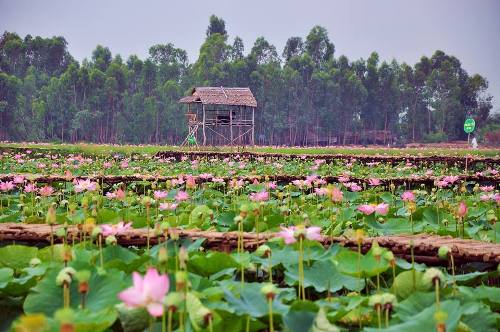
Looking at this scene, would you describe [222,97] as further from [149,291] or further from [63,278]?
[149,291]

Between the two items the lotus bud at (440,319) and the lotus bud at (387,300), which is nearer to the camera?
the lotus bud at (440,319)

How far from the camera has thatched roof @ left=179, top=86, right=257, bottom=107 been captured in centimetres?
2382

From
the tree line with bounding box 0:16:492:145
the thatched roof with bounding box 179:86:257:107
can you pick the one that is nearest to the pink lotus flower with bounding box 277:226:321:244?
the thatched roof with bounding box 179:86:257:107

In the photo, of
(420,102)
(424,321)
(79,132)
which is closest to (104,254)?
(424,321)

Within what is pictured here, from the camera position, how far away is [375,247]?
1255 millimetres

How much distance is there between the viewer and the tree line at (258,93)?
140 ft

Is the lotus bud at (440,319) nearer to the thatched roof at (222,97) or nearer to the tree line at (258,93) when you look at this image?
the thatched roof at (222,97)

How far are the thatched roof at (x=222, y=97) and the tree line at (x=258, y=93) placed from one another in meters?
18.7

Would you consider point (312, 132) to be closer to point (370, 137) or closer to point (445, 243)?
point (370, 137)

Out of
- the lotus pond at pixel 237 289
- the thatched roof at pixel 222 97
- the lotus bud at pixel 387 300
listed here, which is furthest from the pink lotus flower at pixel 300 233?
the thatched roof at pixel 222 97

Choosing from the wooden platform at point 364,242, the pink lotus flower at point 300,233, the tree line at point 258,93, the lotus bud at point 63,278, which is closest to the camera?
the lotus bud at point 63,278

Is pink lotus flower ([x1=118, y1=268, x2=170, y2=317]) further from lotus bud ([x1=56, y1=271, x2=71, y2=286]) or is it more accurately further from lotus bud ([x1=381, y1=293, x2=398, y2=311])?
lotus bud ([x1=381, y1=293, x2=398, y2=311])

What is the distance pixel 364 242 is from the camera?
174 centimetres

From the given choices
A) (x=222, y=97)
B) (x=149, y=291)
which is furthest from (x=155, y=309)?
(x=222, y=97)
